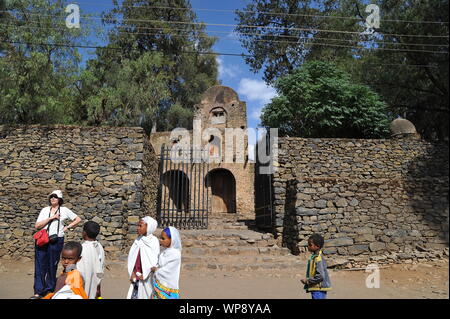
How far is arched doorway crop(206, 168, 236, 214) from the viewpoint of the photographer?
16.2m

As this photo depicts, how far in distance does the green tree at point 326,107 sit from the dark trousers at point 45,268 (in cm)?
1008

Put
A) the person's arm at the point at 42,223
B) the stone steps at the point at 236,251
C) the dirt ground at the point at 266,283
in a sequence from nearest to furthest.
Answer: the person's arm at the point at 42,223 → the dirt ground at the point at 266,283 → the stone steps at the point at 236,251

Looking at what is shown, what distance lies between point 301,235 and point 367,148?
5.03 m

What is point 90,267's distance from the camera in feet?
9.89

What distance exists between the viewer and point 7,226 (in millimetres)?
6918

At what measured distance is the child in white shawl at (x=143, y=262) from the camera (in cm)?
291

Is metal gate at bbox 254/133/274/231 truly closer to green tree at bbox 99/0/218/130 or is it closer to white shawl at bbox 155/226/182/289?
white shawl at bbox 155/226/182/289

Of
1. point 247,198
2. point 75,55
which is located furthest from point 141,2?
point 247,198

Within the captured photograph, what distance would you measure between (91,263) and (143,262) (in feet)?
1.88

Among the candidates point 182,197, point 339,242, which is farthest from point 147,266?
point 182,197

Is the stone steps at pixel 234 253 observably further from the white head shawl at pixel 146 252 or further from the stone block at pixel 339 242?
the white head shawl at pixel 146 252

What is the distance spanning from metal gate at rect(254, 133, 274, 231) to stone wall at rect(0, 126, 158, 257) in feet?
12.2

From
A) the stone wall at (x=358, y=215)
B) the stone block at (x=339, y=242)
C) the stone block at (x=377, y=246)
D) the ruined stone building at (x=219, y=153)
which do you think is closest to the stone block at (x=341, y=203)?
the stone wall at (x=358, y=215)
